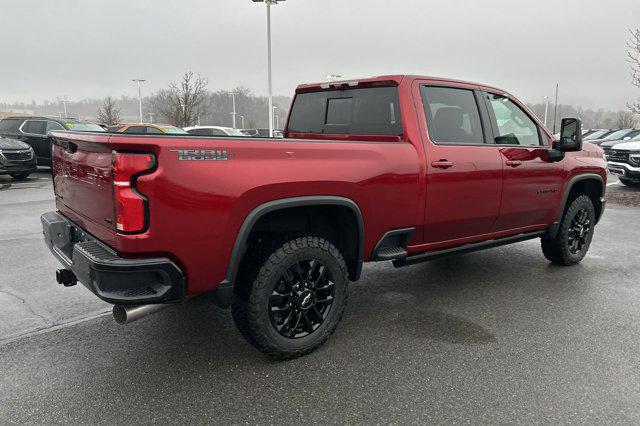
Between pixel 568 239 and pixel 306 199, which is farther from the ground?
pixel 306 199

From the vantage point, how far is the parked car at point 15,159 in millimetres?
12328

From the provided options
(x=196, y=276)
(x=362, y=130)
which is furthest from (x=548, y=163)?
(x=196, y=276)

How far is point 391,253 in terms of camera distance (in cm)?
361

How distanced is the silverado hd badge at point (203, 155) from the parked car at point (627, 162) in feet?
43.7

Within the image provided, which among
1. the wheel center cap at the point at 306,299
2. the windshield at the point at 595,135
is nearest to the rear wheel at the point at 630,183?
the windshield at the point at 595,135

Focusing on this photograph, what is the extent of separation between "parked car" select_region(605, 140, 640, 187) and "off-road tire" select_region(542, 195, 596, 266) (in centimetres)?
878

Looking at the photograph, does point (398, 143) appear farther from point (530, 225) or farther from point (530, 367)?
point (530, 225)

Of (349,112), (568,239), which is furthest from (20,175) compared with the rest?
(568,239)

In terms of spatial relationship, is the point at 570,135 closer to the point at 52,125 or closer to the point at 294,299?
the point at 294,299

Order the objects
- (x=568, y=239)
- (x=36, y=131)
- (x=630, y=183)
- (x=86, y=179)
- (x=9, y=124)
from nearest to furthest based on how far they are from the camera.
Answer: (x=86, y=179) → (x=568, y=239) → (x=630, y=183) → (x=36, y=131) → (x=9, y=124)

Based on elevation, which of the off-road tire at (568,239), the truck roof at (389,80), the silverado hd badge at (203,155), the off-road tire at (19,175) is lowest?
the off-road tire at (19,175)

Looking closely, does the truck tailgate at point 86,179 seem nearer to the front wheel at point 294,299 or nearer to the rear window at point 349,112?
the front wheel at point 294,299

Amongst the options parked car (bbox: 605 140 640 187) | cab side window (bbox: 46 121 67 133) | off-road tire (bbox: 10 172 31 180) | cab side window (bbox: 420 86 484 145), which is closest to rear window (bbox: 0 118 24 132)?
cab side window (bbox: 46 121 67 133)

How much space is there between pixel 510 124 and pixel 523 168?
18.2 inches
